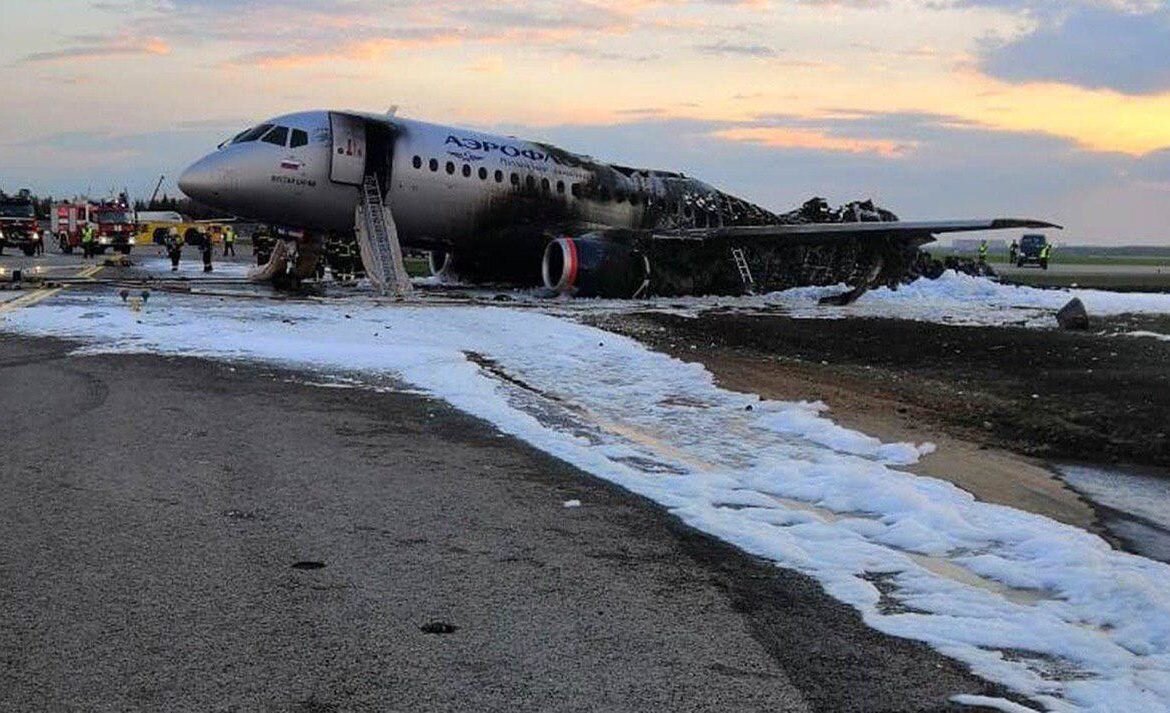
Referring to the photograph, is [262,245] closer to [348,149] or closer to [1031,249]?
[348,149]

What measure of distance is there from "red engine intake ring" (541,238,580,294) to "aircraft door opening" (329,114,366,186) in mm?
4436

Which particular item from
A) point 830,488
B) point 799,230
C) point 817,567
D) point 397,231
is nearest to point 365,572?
point 817,567

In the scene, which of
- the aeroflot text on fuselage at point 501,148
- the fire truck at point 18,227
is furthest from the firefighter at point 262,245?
the fire truck at point 18,227

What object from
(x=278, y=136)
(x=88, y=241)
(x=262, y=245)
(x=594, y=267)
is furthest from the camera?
(x=88, y=241)

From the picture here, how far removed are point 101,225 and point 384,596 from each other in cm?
5491

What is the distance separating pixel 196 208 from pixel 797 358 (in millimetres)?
14823

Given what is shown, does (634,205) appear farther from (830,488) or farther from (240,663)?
(240,663)

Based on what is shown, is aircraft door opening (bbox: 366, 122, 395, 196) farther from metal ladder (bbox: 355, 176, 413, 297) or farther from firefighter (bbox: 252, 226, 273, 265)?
firefighter (bbox: 252, 226, 273, 265)

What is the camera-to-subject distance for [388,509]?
19.7 ft

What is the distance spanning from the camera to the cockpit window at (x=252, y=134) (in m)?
22.4

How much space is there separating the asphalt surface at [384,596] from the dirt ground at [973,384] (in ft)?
9.60

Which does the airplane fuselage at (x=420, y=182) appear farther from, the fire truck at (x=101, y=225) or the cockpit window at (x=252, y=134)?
the fire truck at (x=101, y=225)

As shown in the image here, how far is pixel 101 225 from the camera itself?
177ft

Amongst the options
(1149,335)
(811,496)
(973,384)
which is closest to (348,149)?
(973,384)
